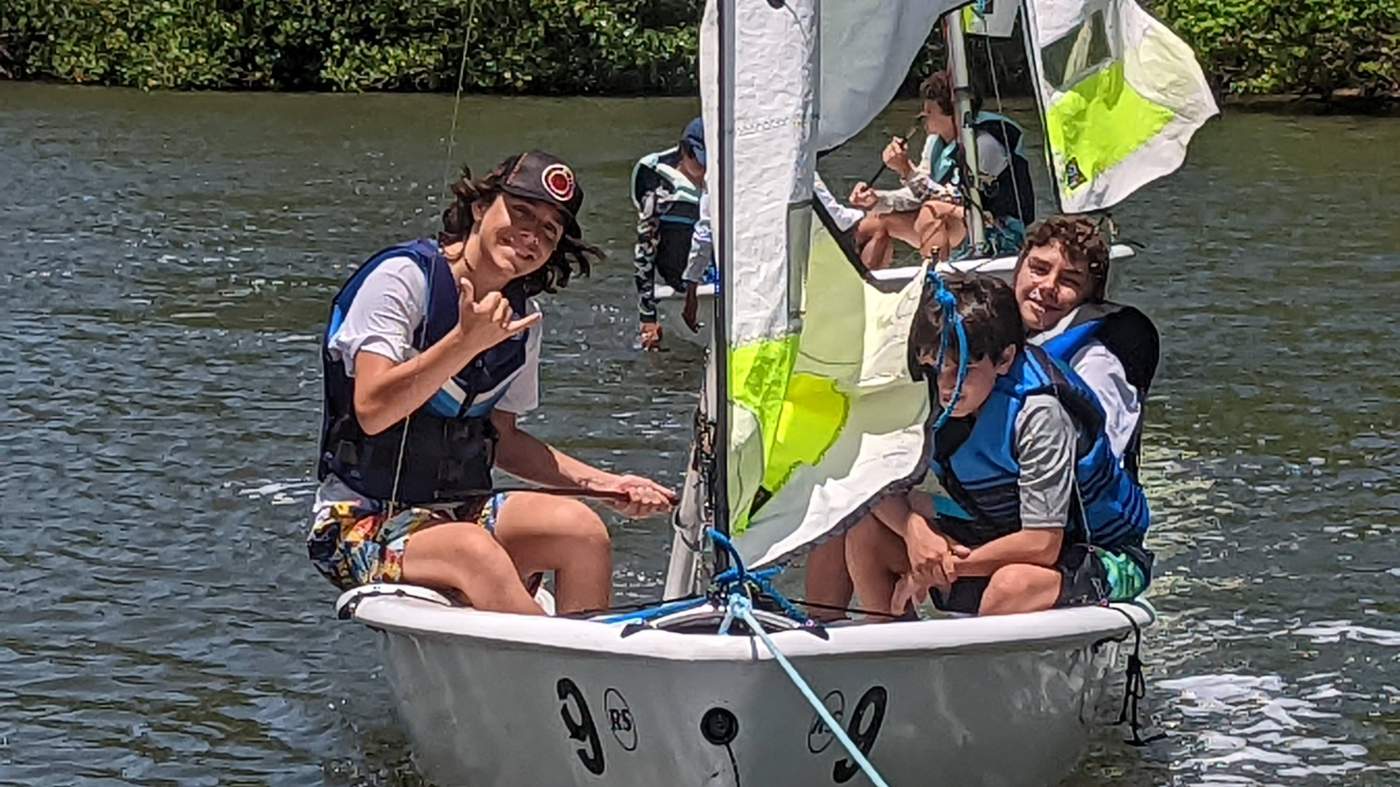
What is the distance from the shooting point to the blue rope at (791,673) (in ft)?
15.9

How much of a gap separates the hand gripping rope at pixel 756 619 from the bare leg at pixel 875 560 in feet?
2.67

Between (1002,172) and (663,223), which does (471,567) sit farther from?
(1002,172)

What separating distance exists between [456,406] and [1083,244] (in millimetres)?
1739

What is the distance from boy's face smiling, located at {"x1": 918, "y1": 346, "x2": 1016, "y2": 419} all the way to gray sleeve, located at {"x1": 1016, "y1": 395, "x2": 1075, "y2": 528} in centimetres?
10

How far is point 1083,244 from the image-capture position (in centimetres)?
626

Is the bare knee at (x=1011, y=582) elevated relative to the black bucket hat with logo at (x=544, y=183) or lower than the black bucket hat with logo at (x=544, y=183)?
lower

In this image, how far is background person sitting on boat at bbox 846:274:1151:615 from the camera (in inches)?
220

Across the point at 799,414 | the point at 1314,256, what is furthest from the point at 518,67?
the point at 799,414

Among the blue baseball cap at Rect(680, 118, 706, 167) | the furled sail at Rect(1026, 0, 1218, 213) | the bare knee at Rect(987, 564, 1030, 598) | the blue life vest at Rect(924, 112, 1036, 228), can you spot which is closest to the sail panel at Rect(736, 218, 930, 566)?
the bare knee at Rect(987, 564, 1030, 598)

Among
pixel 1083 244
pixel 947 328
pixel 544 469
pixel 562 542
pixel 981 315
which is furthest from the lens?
pixel 1083 244

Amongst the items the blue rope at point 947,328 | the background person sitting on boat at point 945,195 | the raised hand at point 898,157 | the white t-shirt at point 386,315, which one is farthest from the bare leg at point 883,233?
the white t-shirt at point 386,315

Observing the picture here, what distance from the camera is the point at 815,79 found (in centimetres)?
498

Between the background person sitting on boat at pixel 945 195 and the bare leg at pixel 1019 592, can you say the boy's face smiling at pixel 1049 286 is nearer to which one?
the bare leg at pixel 1019 592

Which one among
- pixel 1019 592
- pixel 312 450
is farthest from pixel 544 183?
pixel 312 450
